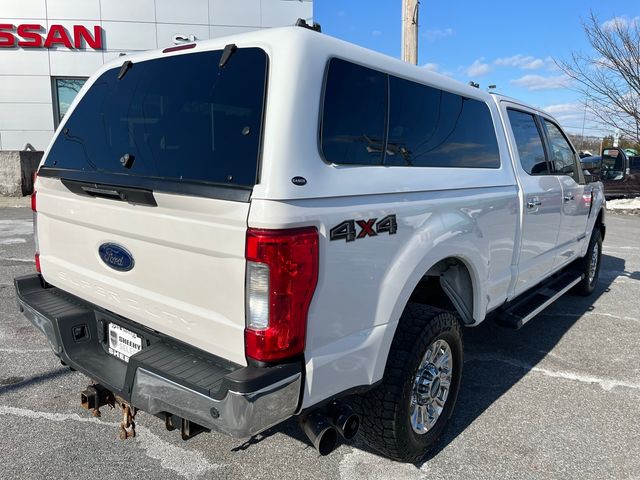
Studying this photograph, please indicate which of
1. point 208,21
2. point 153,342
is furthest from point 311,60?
point 208,21

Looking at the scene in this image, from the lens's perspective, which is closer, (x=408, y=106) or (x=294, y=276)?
(x=294, y=276)

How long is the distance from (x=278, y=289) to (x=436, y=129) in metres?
1.53

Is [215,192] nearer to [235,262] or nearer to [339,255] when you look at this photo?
[235,262]

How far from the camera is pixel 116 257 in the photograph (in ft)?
8.00

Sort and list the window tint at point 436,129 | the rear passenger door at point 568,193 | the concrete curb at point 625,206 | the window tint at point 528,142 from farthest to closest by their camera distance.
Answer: the concrete curb at point 625,206
the rear passenger door at point 568,193
the window tint at point 528,142
the window tint at point 436,129

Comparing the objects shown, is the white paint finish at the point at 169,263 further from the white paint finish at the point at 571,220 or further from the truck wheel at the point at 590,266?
the truck wheel at the point at 590,266

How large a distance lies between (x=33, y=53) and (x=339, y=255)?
1599 cm

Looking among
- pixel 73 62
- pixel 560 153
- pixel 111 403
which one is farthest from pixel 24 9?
pixel 111 403

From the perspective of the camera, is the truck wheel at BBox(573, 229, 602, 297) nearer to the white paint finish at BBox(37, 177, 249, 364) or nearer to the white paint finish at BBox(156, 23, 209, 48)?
the white paint finish at BBox(37, 177, 249, 364)

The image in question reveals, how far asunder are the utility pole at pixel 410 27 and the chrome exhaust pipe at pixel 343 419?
710 centimetres

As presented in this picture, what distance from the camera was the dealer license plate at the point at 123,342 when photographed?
96.4 inches

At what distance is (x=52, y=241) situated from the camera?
114 inches

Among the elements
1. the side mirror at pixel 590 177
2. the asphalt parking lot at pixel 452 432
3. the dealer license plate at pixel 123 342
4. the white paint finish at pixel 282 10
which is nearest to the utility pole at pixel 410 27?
the side mirror at pixel 590 177

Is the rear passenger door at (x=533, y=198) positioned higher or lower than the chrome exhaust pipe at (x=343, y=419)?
higher
